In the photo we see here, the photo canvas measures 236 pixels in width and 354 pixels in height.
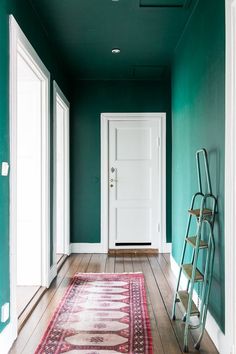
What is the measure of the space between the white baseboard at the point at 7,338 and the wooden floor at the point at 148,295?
4 centimetres

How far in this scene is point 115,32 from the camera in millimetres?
3760

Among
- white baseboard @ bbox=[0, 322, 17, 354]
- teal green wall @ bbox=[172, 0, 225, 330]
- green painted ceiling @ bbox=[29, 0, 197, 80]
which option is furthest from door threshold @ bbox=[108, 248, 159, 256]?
white baseboard @ bbox=[0, 322, 17, 354]

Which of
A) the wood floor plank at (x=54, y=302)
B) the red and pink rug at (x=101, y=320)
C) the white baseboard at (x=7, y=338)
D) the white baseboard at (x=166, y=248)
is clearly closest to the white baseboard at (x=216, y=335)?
the red and pink rug at (x=101, y=320)

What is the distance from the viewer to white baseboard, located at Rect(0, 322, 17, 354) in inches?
90.3

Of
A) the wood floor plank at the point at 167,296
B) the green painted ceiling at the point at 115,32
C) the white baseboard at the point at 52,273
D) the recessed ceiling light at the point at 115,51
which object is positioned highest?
the green painted ceiling at the point at 115,32

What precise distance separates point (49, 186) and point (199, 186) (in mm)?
1609

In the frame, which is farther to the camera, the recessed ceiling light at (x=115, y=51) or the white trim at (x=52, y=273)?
the recessed ceiling light at (x=115, y=51)

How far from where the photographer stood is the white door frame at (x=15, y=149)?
2.52m

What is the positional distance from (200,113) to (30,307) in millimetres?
2107

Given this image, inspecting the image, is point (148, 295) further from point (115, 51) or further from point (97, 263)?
point (115, 51)

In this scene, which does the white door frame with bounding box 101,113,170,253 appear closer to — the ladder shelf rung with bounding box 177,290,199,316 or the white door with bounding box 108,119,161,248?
the white door with bounding box 108,119,161,248

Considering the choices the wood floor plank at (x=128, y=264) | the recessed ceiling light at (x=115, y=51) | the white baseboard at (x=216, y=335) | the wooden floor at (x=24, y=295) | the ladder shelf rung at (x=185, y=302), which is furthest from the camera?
the wood floor plank at (x=128, y=264)

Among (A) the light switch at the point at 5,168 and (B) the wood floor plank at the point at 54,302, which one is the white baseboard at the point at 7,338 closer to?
(B) the wood floor plank at the point at 54,302

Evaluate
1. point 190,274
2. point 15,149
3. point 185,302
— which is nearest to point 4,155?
point 15,149
